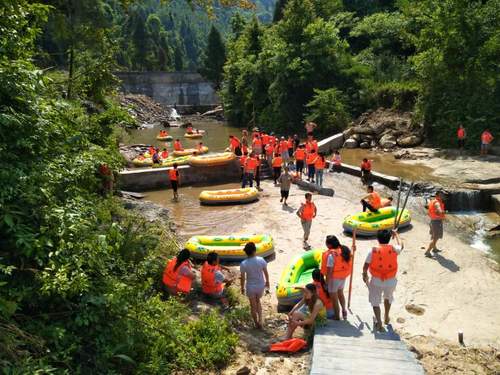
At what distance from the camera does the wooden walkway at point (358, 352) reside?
18.5 ft

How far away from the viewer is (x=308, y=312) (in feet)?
23.7

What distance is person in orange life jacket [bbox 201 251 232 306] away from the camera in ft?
27.3

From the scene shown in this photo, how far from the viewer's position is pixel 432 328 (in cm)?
791

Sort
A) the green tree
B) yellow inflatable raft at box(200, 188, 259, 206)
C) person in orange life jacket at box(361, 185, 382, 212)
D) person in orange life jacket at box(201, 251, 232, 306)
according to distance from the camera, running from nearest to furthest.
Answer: person in orange life jacket at box(201, 251, 232, 306), person in orange life jacket at box(361, 185, 382, 212), yellow inflatable raft at box(200, 188, 259, 206), the green tree

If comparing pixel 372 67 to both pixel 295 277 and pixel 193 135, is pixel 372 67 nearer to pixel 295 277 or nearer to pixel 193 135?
pixel 193 135

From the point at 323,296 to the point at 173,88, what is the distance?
63782 millimetres

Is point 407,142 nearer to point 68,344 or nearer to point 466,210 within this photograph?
point 466,210

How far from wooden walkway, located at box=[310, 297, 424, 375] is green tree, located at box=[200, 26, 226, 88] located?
55.7 metres

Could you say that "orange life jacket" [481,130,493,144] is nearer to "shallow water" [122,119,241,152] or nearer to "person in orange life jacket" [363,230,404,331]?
"shallow water" [122,119,241,152]

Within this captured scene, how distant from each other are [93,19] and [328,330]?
11.5 metres

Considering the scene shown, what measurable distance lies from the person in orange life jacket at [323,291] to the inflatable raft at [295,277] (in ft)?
3.48

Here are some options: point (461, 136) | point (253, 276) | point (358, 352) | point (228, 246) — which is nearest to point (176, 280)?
point (253, 276)

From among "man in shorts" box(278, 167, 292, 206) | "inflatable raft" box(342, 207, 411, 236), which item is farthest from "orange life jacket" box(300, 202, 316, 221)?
"man in shorts" box(278, 167, 292, 206)

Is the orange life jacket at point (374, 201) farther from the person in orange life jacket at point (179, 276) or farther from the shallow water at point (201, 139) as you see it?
the shallow water at point (201, 139)
